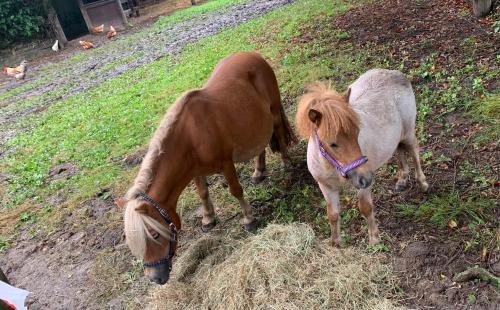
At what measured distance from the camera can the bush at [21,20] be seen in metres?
18.0

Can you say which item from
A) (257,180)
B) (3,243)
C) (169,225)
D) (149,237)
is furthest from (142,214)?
(3,243)

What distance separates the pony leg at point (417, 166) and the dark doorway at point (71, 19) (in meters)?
20.7

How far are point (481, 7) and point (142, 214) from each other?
20.6 ft

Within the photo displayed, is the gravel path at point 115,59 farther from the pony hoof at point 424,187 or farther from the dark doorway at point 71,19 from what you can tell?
the pony hoof at point 424,187

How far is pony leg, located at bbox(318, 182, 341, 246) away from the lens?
126 inches

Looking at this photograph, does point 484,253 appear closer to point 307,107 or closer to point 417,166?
point 417,166

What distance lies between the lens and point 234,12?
15531 mm

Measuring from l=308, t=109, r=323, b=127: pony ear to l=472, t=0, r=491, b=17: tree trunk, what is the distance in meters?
5.23

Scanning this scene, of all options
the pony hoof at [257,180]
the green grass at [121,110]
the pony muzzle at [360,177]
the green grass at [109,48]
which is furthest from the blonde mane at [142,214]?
the green grass at [109,48]

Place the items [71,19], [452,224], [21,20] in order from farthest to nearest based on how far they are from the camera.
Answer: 1. [71,19]
2. [21,20]
3. [452,224]

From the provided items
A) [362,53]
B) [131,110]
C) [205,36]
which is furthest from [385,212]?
[205,36]

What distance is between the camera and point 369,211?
3174 millimetres

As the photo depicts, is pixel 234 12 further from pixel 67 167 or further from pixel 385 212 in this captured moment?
pixel 385 212

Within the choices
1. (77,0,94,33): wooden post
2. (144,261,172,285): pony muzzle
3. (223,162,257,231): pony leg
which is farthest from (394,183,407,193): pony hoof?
(77,0,94,33): wooden post
